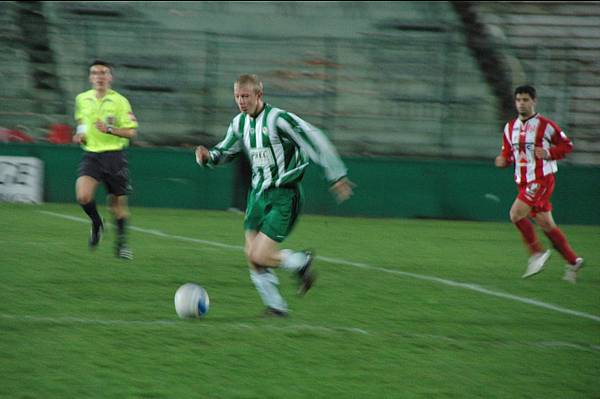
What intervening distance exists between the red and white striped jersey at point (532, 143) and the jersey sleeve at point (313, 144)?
393 centimetres

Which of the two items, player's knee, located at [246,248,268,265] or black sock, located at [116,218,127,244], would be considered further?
black sock, located at [116,218,127,244]

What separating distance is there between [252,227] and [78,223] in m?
7.23

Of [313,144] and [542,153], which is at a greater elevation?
[313,144]

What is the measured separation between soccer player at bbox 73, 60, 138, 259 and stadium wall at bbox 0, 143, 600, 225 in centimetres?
687

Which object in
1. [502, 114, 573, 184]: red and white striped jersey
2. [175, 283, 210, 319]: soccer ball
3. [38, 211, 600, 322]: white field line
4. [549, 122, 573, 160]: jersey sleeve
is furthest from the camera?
[502, 114, 573, 184]: red and white striped jersey

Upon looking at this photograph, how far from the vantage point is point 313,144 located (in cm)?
739

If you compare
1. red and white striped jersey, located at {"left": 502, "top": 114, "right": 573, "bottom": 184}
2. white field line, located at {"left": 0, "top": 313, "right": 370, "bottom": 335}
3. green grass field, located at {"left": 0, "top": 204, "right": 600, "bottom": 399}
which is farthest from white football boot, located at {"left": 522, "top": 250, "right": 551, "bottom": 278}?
white field line, located at {"left": 0, "top": 313, "right": 370, "bottom": 335}

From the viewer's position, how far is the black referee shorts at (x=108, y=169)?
11.0 metres

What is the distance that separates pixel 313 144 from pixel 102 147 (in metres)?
4.25

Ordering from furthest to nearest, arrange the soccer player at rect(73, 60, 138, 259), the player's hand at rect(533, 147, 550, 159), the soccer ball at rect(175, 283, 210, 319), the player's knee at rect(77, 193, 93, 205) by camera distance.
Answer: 1. the soccer player at rect(73, 60, 138, 259)
2. the player's knee at rect(77, 193, 93, 205)
3. the player's hand at rect(533, 147, 550, 159)
4. the soccer ball at rect(175, 283, 210, 319)

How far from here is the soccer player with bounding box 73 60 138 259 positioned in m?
10.9

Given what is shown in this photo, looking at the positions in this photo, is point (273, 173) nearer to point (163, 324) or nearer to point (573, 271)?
point (163, 324)

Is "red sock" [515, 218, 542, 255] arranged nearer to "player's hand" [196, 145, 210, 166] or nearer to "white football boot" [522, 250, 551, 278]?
"white football boot" [522, 250, 551, 278]

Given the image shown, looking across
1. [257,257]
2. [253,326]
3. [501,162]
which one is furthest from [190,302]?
[501,162]
